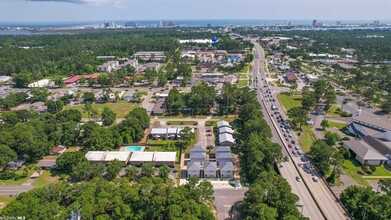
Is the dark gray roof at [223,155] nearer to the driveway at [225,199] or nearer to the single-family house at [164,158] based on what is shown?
the driveway at [225,199]

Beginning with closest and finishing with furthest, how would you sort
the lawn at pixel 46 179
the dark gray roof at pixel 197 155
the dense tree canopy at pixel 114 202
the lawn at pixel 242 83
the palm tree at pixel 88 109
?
the dense tree canopy at pixel 114 202 → the lawn at pixel 46 179 → the dark gray roof at pixel 197 155 → the palm tree at pixel 88 109 → the lawn at pixel 242 83

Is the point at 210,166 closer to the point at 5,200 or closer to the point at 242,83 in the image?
the point at 5,200

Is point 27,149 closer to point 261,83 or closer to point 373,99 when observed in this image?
point 261,83

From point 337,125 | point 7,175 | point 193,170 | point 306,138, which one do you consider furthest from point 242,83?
point 7,175

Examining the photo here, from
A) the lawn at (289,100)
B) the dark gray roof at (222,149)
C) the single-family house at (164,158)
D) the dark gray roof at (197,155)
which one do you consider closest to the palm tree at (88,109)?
the single-family house at (164,158)

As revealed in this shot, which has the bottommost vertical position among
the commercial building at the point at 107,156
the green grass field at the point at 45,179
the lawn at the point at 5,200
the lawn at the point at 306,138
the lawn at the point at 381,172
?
the lawn at the point at 381,172
